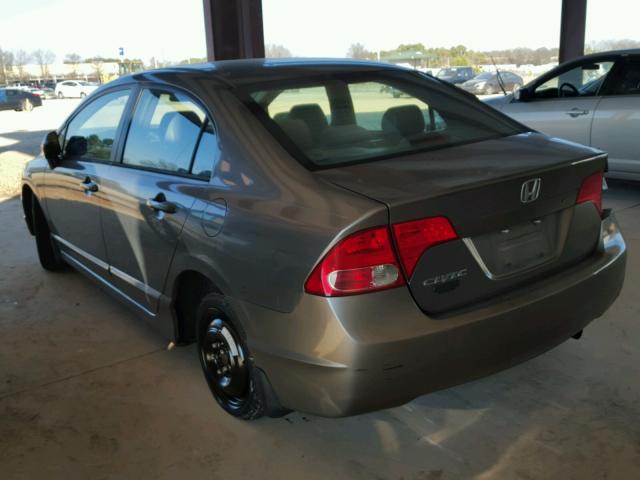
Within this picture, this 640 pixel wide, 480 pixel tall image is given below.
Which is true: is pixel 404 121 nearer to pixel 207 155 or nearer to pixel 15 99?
pixel 207 155

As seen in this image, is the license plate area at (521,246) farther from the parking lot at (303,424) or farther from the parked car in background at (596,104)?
the parked car in background at (596,104)

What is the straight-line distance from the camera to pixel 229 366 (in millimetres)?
2834

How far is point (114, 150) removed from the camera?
3.59m

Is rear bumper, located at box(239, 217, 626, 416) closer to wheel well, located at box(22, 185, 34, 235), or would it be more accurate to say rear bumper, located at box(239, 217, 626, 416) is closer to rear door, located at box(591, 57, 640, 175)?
wheel well, located at box(22, 185, 34, 235)

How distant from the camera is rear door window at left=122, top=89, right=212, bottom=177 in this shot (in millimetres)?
2902

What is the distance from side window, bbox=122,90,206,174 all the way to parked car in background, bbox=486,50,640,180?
5.17m

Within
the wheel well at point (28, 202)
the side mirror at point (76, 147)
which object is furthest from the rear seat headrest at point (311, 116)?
the wheel well at point (28, 202)

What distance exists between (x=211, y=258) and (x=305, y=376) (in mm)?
672

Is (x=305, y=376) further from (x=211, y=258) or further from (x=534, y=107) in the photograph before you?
(x=534, y=107)

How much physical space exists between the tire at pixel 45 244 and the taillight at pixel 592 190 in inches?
146

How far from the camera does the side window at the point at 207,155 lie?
8.97 feet

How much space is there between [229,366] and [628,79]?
5722mm

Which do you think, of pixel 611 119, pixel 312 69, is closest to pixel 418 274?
pixel 312 69

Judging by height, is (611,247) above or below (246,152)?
below
